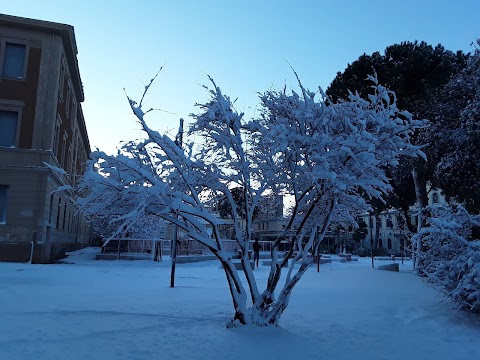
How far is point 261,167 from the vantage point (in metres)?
6.79

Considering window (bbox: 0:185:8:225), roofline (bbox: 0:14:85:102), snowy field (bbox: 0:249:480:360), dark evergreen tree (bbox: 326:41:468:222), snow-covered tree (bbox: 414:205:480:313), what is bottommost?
snowy field (bbox: 0:249:480:360)

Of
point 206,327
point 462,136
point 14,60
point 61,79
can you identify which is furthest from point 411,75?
point 14,60

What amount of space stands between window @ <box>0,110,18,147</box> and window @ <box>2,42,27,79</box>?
186cm

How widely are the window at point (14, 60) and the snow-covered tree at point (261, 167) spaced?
58.3 ft

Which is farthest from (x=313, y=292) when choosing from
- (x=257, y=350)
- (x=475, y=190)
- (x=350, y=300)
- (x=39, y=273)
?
(x=39, y=273)

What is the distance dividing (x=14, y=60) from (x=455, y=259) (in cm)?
2104

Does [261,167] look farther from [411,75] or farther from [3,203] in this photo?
[3,203]

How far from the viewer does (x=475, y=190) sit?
15461 mm

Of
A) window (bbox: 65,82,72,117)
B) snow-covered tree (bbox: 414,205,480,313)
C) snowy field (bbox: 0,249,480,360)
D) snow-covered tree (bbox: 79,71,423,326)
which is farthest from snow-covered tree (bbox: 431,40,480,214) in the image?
window (bbox: 65,82,72,117)

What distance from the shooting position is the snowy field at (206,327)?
5.23 metres

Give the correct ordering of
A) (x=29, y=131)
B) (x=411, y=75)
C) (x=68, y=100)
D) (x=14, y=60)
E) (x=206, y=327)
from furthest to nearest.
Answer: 1. (x=68, y=100)
2. (x=14, y=60)
3. (x=29, y=131)
4. (x=411, y=75)
5. (x=206, y=327)

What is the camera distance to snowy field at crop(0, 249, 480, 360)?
523 cm

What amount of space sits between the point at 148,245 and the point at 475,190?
19.3 meters

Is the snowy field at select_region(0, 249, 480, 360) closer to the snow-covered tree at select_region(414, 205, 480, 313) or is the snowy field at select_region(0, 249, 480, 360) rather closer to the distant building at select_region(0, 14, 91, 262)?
the snow-covered tree at select_region(414, 205, 480, 313)
